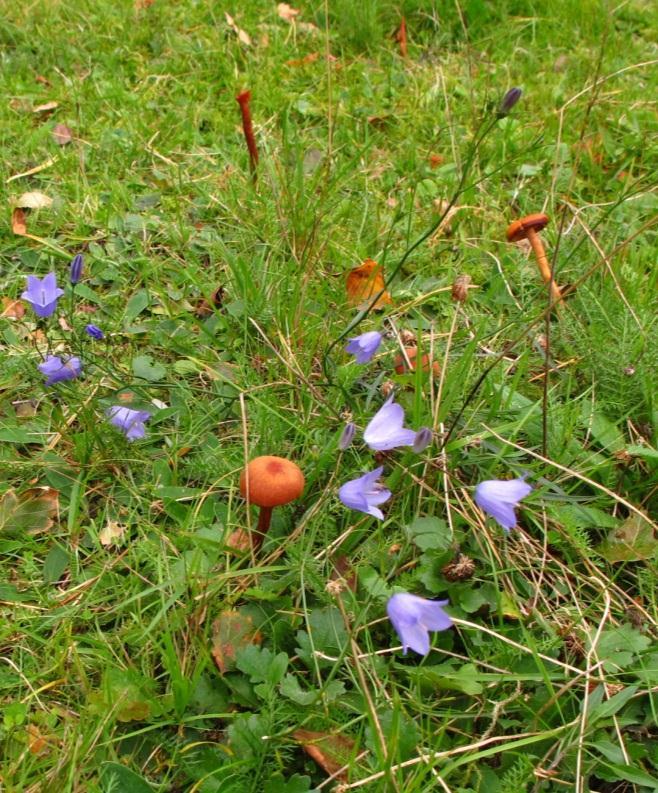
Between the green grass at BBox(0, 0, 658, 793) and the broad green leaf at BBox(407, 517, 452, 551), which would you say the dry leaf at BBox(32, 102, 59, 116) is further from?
the broad green leaf at BBox(407, 517, 452, 551)

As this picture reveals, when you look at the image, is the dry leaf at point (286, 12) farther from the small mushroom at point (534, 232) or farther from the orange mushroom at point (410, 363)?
the orange mushroom at point (410, 363)

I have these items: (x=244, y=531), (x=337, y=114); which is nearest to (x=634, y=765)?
(x=244, y=531)

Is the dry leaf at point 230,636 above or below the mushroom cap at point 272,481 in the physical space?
below

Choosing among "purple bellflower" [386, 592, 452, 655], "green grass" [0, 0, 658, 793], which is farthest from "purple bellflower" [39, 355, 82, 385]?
"purple bellflower" [386, 592, 452, 655]

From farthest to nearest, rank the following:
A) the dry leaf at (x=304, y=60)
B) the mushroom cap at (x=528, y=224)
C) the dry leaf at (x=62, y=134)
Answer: the dry leaf at (x=304, y=60)
the dry leaf at (x=62, y=134)
the mushroom cap at (x=528, y=224)

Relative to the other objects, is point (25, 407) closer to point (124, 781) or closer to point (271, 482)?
point (271, 482)

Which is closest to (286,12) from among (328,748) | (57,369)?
(57,369)

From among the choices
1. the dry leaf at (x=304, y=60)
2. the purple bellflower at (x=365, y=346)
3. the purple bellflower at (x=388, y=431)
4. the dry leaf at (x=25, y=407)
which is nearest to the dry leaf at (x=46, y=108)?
the dry leaf at (x=304, y=60)
